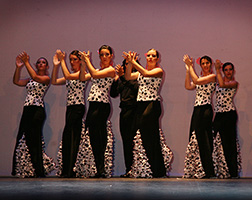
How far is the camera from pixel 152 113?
6395mm

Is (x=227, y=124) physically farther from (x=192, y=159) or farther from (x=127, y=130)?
(x=127, y=130)

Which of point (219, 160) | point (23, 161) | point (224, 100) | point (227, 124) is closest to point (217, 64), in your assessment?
point (224, 100)

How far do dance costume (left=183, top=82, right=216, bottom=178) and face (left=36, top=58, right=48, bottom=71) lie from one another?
7.90 feet

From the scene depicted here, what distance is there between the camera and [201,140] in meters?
6.53

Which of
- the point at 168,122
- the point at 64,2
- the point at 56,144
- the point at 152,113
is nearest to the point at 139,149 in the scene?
the point at 152,113

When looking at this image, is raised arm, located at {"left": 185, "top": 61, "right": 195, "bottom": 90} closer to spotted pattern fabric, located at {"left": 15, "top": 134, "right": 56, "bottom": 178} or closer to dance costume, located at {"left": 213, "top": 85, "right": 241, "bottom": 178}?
dance costume, located at {"left": 213, "top": 85, "right": 241, "bottom": 178}

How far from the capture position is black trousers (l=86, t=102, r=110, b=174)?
6332 millimetres

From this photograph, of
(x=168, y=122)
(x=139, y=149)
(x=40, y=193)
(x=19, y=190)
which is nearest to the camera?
(x=40, y=193)

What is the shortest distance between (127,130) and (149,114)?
46cm

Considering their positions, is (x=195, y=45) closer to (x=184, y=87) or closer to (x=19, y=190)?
(x=184, y=87)

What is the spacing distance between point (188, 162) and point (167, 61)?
1.76 metres

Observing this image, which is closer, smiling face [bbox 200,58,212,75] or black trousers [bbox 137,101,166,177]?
Result: black trousers [bbox 137,101,166,177]

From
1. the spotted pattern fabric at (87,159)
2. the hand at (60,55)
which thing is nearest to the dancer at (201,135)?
the spotted pattern fabric at (87,159)

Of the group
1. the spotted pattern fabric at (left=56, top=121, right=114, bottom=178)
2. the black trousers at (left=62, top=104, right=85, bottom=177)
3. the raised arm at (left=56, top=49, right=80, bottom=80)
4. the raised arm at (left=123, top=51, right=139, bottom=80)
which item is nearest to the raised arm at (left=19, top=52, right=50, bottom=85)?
the raised arm at (left=56, top=49, right=80, bottom=80)
